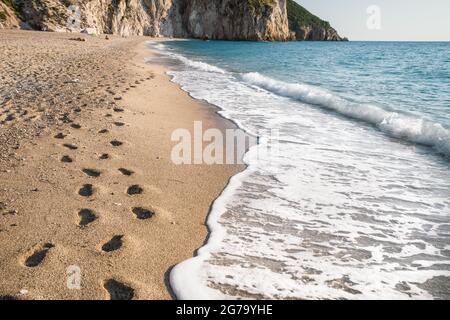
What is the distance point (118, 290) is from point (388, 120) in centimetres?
835

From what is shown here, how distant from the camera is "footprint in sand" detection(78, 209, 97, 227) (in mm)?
3851

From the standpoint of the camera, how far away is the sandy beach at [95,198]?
3059 millimetres

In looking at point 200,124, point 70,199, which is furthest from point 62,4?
point 70,199

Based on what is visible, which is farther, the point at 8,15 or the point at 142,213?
the point at 8,15

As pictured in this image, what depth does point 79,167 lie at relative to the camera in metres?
5.24

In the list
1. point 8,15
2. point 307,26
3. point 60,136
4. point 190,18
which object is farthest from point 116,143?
point 307,26

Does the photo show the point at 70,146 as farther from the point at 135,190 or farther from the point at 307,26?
the point at 307,26

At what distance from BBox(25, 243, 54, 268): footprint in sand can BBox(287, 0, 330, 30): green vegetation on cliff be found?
147 m

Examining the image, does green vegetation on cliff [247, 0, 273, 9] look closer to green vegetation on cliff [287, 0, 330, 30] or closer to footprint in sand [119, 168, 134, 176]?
green vegetation on cliff [287, 0, 330, 30]

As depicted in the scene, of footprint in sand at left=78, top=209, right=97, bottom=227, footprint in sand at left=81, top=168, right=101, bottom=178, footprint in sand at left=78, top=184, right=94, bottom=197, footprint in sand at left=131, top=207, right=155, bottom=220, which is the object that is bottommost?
footprint in sand at left=131, top=207, right=155, bottom=220

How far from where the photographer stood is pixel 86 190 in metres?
4.59

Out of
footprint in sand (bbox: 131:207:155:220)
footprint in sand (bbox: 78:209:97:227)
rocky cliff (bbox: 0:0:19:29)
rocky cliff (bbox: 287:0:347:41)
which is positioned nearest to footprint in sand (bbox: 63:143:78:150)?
footprint in sand (bbox: 78:209:97:227)

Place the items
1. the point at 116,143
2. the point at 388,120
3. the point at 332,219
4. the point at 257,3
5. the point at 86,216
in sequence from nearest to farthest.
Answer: the point at 86,216, the point at 332,219, the point at 116,143, the point at 388,120, the point at 257,3
